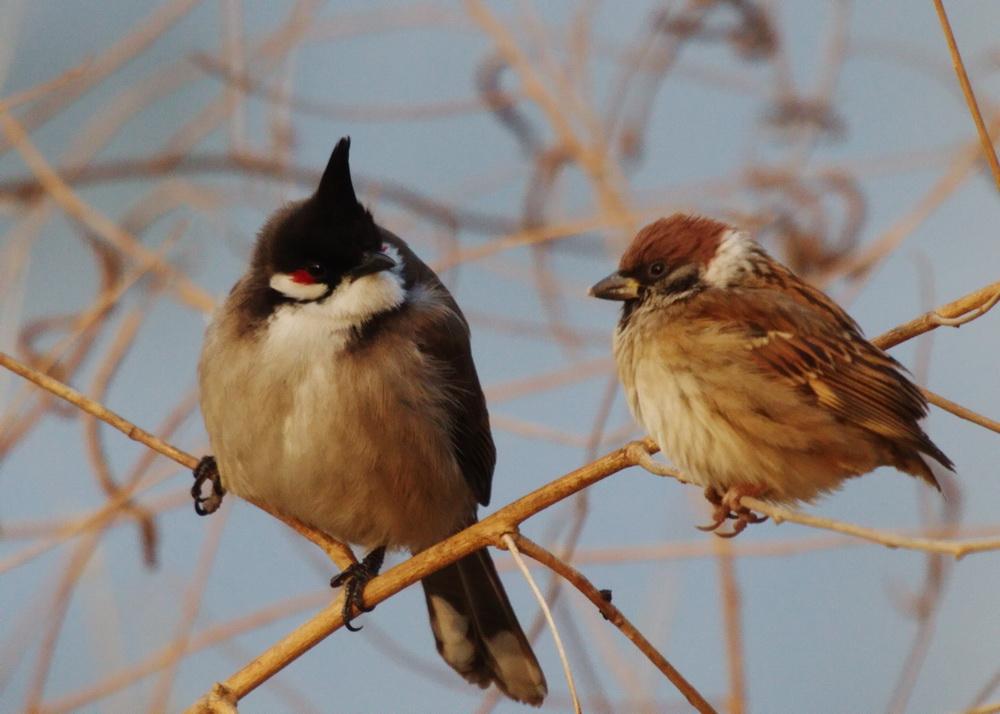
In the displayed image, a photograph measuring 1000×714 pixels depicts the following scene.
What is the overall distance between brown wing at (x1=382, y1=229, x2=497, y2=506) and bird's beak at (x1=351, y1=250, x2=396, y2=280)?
11.5 inches

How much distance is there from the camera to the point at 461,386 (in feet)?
12.4

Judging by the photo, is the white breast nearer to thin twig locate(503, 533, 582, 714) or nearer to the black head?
the black head

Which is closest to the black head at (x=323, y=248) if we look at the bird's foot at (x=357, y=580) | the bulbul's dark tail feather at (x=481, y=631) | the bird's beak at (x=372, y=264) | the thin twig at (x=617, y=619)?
the bird's beak at (x=372, y=264)

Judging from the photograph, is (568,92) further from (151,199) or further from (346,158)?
(151,199)

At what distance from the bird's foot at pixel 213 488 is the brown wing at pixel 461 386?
739 mm

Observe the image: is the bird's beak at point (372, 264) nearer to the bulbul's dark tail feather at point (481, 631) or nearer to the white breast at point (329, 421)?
the white breast at point (329, 421)

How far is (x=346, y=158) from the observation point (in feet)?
10.8

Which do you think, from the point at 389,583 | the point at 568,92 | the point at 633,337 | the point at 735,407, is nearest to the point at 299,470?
the point at 389,583

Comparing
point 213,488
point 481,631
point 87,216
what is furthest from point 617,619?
point 87,216

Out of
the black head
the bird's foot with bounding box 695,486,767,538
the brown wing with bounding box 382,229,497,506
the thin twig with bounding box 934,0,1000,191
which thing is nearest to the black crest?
the black head

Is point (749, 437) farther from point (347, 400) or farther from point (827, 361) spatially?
point (347, 400)

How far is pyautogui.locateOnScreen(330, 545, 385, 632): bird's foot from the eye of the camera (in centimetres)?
301

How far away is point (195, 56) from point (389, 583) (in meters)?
2.35

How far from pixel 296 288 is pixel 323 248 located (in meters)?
0.14
